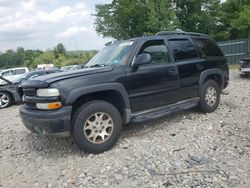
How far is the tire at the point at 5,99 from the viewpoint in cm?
1148

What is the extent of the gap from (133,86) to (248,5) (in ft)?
99.2

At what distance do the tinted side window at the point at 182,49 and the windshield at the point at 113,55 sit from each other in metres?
1.03

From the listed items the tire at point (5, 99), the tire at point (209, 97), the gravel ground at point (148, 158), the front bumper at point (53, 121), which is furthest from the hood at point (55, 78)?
the tire at point (5, 99)

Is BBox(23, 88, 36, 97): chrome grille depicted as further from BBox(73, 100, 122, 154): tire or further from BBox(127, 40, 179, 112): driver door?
BBox(127, 40, 179, 112): driver door

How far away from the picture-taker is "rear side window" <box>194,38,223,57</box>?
6.96 metres

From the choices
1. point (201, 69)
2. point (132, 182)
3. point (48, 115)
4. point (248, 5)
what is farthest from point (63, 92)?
point (248, 5)

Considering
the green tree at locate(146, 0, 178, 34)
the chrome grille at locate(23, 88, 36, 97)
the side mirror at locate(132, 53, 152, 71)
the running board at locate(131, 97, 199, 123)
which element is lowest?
the running board at locate(131, 97, 199, 123)

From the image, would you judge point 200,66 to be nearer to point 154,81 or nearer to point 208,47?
point 208,47

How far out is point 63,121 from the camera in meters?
4.58

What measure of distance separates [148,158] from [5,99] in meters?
8.48

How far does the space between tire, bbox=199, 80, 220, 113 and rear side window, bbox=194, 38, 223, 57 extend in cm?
69

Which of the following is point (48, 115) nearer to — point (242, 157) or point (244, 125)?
point (242, 157)

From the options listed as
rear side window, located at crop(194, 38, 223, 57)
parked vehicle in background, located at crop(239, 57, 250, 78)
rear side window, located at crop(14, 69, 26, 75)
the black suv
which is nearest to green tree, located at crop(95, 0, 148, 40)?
rear side window, located at crop(14, 69, 26, 75)

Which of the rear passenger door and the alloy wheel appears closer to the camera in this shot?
the alloy wheel
